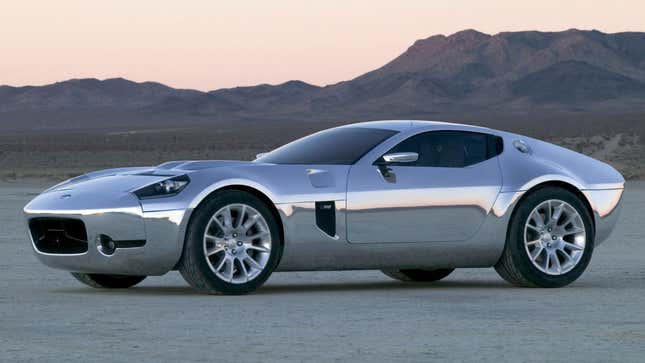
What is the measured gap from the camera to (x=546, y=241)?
1230 centimetres

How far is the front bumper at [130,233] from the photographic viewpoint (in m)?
11.0

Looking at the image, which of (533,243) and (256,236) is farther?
(533,243)

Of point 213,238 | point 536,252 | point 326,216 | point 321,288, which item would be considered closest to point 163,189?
point 213,238

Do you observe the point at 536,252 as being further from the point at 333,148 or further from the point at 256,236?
the point at 256,236

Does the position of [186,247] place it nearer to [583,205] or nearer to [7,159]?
[583,205]

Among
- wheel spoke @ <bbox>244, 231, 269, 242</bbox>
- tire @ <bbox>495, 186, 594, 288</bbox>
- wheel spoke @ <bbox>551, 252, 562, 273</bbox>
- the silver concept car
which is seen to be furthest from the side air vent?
wheel spoke @ <bbox>551, 252, 562, 273</bbox>

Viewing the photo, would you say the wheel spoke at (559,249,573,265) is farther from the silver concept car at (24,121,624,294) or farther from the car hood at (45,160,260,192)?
the car hood at (45,160,260,192)

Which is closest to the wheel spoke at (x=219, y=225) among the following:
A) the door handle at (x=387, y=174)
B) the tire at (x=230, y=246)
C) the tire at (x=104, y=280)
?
the tire at (x=230, y=246)

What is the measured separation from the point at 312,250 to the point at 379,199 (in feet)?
2.23

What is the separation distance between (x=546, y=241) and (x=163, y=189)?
330 cm

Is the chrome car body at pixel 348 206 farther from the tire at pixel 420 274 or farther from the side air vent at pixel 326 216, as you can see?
the tire at pixel 420 274

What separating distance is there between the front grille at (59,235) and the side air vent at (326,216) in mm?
1795

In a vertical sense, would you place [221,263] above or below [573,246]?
above

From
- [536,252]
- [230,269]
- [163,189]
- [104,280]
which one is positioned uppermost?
[163,189]
